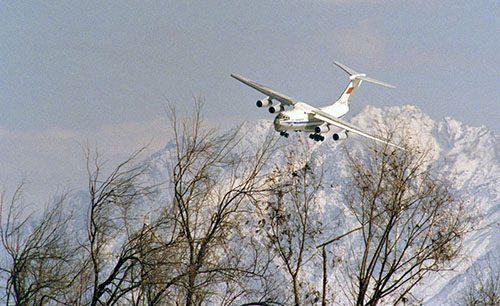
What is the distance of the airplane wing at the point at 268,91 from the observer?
214ft

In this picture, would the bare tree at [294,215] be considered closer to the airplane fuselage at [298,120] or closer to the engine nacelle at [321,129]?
the airplane fuselage at [298,120]

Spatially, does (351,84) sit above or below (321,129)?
above

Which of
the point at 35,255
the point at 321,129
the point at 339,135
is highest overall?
the point at 321,129

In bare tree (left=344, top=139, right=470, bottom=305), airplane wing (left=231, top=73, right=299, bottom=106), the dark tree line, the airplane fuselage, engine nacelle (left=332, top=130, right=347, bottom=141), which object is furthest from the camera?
airplane wing (left=231, top=73, right=299, bottom=106)

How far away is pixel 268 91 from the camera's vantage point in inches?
2689

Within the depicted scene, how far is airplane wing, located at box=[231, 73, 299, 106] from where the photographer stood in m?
65.2

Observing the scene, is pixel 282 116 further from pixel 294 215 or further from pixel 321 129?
pixel 294 215

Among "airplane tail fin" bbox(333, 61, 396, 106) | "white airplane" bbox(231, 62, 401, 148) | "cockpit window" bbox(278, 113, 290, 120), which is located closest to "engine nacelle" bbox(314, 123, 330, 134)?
"white airplane" bbox(231, 62, 401, 148)

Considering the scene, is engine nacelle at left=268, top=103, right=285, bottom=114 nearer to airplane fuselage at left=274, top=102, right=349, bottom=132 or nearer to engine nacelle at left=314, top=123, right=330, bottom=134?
airplane fuselage at left=274, top=102, right=349, bottom=132

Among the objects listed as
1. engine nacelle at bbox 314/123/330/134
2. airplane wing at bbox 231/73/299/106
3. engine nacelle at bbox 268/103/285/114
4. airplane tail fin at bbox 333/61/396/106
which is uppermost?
airplane tail fin at bbox 333/61/396/106

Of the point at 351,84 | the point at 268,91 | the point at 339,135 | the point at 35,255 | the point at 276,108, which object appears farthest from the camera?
the point at 351,84

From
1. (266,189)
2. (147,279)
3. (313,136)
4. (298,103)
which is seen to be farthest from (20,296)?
(298,103)

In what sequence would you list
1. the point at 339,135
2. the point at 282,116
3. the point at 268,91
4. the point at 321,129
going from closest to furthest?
the point at 282,116
the point at 339,135
the point at 321,129
the point at 268,91

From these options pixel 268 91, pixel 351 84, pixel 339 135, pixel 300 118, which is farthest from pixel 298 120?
pixel 351 84
